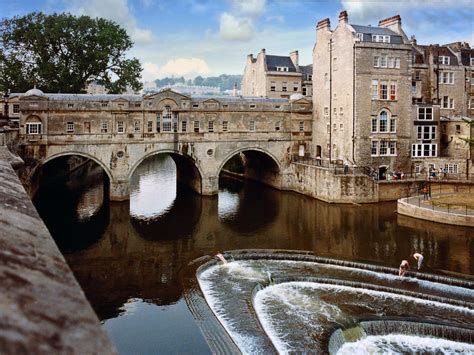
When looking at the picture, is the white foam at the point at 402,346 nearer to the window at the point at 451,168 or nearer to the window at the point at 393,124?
the window at the point at 451,168

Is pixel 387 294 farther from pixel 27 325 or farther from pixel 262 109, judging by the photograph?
pixel 262 109

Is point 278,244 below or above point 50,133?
below

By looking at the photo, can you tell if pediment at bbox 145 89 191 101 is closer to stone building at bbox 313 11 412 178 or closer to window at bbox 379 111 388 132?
stone building at bbox 313 11 412 178

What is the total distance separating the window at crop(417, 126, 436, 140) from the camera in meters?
50.2

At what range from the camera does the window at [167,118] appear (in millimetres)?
46906

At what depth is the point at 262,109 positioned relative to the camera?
50.8m

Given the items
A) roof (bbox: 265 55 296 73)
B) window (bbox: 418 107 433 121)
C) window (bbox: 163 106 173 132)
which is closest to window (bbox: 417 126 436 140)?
window (bbox: 418 107 433 121)

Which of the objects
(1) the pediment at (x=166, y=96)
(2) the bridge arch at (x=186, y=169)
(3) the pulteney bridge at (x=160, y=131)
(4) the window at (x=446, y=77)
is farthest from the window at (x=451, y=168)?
(1) the pediment at (x=166, y=96)

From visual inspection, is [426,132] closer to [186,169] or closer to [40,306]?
[186,169]

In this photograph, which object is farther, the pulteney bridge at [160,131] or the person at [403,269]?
the pulteney bridge at [160,131]

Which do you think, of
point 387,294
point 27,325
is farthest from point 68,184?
point 27,325

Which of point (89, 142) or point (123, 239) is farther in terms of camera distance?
point (89, 142)

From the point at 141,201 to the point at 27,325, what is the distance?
152 feet

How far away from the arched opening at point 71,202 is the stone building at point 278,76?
26.6 meters
